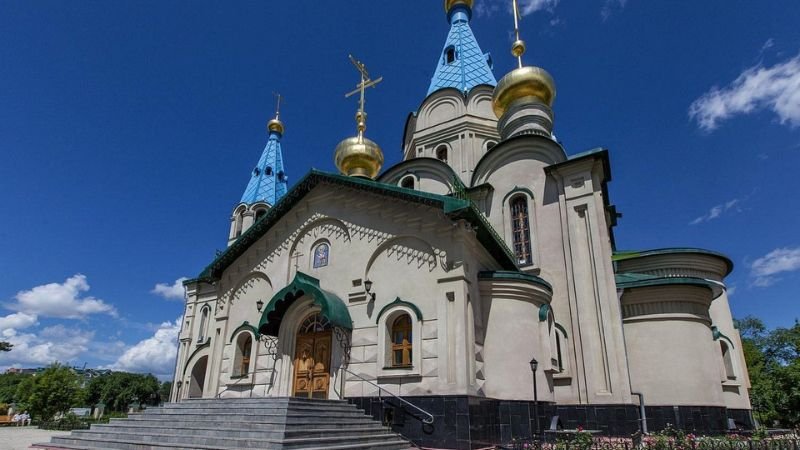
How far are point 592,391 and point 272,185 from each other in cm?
1994

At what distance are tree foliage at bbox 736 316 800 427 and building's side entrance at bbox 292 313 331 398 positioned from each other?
63.1 ft

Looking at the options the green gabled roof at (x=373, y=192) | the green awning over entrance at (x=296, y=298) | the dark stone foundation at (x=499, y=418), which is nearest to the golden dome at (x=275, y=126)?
the green gabled roof at (x=373, y=192)

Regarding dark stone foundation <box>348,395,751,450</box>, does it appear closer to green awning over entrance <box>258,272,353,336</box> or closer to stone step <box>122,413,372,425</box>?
stone step <box>122,413,372,425</box>

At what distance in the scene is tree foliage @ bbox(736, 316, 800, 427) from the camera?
1922cm

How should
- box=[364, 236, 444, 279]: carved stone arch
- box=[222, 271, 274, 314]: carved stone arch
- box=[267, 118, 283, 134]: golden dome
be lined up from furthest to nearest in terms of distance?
1. box=[267, 118, 283, 134]: golden dome
2. box=[222, 271, 274, 314]: carved stone arch
3. box=[364, 236, 444, 279]: carved stone arch

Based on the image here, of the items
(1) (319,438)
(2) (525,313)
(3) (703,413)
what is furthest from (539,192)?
(1) (319,438)

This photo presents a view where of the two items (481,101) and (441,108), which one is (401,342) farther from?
(481,101)

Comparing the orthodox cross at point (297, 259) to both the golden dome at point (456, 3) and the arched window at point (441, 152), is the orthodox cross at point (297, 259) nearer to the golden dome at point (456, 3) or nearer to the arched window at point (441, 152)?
the arched window at point (441, 152)

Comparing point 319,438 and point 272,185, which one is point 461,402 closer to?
point 319,438

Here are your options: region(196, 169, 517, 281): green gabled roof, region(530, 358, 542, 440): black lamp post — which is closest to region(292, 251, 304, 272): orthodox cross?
region(196, 169, 517, 281): green gabled roof

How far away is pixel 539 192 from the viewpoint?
567 inches

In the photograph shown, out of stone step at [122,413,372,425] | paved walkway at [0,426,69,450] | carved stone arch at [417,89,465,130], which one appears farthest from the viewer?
carved stone arch at [417,89,465,130]

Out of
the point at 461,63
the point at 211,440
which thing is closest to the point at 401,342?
the point at 211,440

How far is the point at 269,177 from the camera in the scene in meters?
26.7
